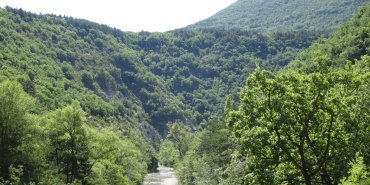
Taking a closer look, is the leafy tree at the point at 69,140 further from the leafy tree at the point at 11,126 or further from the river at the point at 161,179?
the river at the point at 161,179

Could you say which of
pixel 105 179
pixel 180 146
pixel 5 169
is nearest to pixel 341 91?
pixel 5 169

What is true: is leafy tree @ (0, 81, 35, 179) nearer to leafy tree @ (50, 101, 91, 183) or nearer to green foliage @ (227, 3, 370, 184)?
leafy tree @ (50, 101, 91, 183)

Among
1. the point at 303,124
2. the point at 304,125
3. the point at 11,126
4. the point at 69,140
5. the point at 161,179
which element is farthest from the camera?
the point at 161,179

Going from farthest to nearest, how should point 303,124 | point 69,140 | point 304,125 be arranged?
point 69,140, point 303,124, point 304,125

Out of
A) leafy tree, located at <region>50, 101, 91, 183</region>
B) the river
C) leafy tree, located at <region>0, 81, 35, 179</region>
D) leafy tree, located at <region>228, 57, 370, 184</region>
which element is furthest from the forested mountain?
the river

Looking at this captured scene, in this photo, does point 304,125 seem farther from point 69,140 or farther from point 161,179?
point 161,179

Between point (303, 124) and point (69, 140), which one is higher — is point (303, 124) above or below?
below

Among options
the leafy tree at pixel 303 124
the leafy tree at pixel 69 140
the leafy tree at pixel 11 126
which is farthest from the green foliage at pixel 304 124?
the leafy tree at pixel 69 140

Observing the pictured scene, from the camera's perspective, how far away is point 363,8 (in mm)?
151500

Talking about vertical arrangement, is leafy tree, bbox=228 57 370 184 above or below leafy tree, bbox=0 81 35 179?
below

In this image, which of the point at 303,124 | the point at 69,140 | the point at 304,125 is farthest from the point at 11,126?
the point at 304,125

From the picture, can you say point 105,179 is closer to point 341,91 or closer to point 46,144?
point 46,144

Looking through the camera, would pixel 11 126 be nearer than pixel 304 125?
No

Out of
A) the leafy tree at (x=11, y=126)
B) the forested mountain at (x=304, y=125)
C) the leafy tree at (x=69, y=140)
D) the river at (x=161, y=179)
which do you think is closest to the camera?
the forested mountain at (x=304, y=125)
